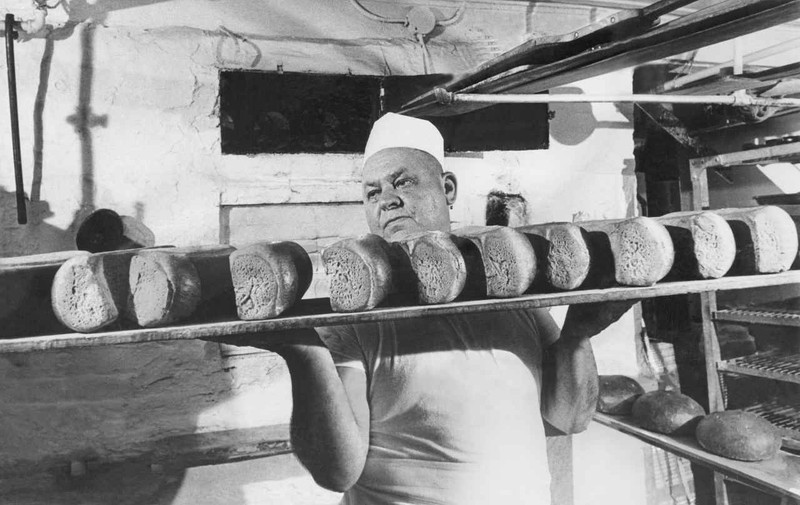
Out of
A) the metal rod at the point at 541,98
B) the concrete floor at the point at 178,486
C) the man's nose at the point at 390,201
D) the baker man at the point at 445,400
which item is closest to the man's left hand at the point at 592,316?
the baker man at the point at 445,400

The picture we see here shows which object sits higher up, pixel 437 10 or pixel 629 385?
pixel 437 10

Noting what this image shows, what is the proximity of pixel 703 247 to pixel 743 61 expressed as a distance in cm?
198

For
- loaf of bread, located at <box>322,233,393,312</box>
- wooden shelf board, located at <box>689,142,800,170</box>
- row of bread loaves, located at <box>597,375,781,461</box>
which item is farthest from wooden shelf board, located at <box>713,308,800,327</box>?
loaf of bread, located at <box>322,233,393,312</box>

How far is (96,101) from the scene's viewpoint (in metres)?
2.31

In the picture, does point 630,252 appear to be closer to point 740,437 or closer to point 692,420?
point 740,437

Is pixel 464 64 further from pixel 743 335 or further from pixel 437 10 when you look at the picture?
pixel 743 335

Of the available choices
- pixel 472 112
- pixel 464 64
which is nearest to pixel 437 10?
A: pixel 464 64

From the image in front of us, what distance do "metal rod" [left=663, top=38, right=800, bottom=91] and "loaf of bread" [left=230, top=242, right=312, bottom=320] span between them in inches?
98.1

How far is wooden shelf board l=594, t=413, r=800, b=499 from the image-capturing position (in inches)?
85.2

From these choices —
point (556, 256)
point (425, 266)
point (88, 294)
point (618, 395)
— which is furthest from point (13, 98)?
point (618, 395)

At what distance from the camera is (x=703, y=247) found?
142cm

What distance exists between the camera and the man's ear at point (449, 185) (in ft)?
6.77

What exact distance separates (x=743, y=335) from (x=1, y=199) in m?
4.36

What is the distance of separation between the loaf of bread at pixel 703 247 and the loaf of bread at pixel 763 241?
0.20ft
